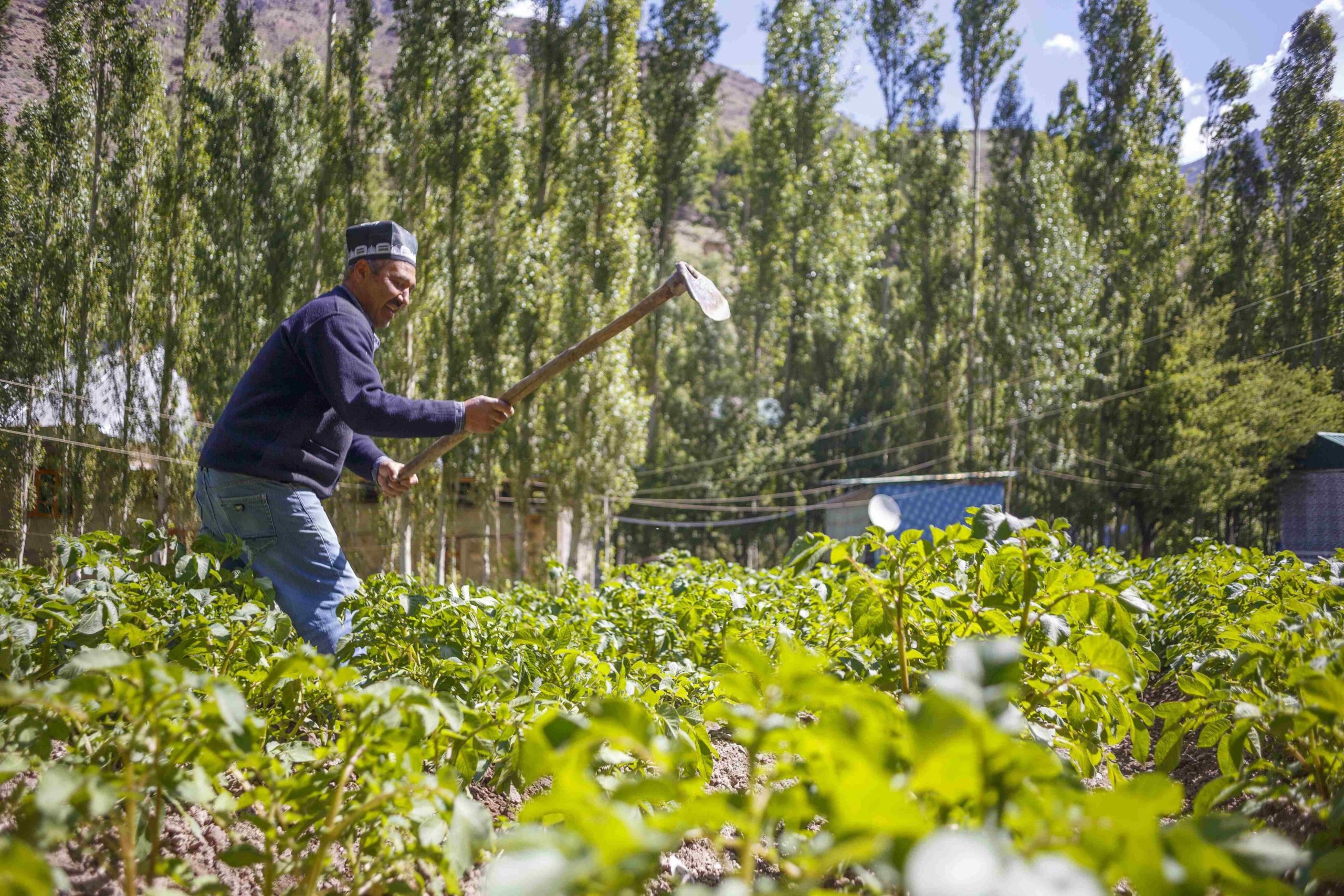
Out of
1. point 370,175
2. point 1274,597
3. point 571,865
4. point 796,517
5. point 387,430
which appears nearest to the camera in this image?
point 571,865

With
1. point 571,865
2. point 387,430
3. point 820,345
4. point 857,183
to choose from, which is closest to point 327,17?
point 387,430

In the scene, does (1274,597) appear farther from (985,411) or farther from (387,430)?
(985,411)

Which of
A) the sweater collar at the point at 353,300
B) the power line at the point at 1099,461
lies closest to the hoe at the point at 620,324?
the sweater collar at the point at 353,300

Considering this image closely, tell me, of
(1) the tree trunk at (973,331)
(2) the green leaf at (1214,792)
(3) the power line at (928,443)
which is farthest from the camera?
(1) the tree trunk at (973,331)

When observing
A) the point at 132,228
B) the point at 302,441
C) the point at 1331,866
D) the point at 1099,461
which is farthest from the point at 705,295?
Result: the point at 1099,461

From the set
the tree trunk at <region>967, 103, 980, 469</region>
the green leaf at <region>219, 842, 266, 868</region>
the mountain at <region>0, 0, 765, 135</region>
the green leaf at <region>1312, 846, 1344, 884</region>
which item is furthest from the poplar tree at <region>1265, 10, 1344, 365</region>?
the tree trunk at <region>967, 103, 980, 469</region>

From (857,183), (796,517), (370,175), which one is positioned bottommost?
(796,517)

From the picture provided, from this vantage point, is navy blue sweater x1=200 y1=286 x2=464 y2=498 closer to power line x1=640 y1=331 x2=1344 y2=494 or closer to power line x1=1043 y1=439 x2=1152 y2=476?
power line x1=640 y1=331 x2=1344 y2=494

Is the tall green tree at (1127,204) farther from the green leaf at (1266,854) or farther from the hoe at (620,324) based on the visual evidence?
the green leaf at (1266,854)

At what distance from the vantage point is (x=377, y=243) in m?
3.15

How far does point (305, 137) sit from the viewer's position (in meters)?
13.0

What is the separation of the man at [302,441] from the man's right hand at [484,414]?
1.6 inches

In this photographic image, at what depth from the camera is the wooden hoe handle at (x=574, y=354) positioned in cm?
331

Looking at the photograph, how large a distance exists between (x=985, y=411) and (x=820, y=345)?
291 inches
